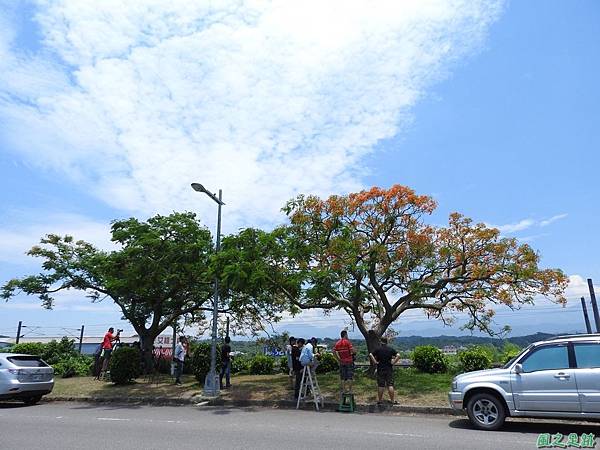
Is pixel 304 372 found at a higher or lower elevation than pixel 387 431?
higher

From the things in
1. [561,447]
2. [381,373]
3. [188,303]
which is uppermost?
[188,303]

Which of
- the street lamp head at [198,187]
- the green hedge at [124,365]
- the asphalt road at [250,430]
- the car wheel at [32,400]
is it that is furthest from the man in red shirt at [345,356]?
the car wheel at [32,400]

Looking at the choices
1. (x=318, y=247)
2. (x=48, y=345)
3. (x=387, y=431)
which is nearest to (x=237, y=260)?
(x=318, y=247)

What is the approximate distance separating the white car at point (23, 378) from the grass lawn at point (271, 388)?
4.87ft

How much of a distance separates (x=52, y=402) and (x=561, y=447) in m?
14.7

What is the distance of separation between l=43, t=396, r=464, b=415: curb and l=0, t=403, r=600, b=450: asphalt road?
0.48 metres

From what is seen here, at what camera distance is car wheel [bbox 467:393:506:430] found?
8.80 metres

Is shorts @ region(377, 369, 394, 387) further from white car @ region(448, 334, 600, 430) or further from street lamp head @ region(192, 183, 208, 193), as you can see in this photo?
street lamp head @ region(192, 183, 208, 193)

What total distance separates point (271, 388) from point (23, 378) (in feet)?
24.6

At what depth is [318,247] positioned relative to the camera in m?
15.2

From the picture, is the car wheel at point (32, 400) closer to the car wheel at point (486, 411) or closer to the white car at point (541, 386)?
the white car at point (541, 386)

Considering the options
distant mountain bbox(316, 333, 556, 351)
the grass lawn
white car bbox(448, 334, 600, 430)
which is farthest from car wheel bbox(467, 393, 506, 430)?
distant mountain bbox(316, 333, 556, 351)

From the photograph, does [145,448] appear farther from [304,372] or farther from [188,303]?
[188,303]

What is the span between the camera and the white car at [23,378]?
42.8 ft
